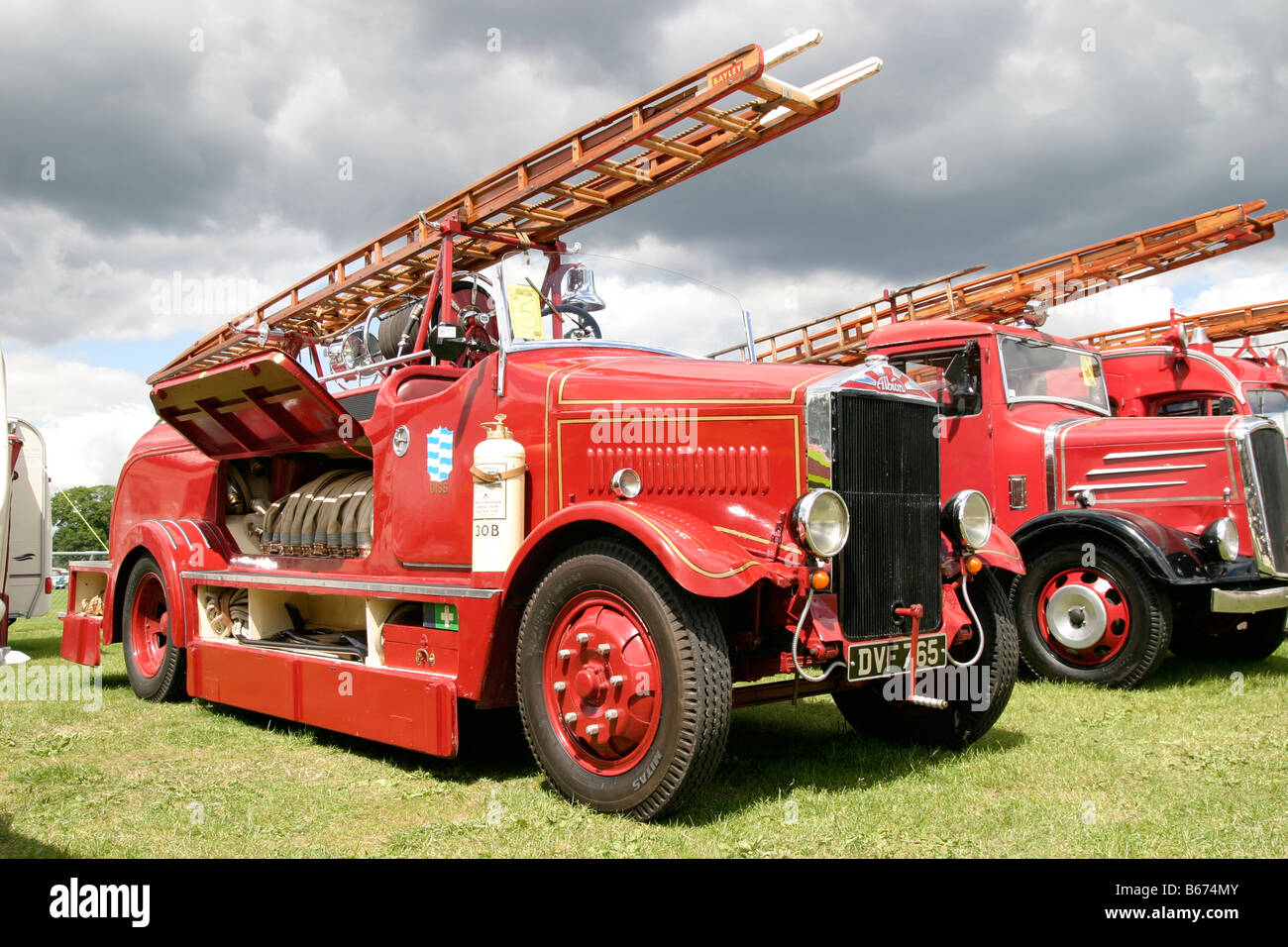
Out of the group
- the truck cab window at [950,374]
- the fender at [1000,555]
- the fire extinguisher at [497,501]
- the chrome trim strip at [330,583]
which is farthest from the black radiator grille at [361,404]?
the truck cab window at [950,374]

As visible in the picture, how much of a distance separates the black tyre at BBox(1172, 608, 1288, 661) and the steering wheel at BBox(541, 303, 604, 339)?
216 inches

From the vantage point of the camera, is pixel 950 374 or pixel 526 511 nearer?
pixel 526 511

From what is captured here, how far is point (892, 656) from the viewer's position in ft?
13.8

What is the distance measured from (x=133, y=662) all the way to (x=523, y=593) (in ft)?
15.3

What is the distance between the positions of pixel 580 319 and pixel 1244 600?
16.5 feet

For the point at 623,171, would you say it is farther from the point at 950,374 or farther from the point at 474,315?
the point at 950,374

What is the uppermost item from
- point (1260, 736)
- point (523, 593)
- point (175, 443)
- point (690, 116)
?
point (690, 116)

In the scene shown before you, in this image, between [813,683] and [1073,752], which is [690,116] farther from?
[1073,752]

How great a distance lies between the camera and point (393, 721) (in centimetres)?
489

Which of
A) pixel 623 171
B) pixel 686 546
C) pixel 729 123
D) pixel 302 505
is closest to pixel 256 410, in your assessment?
pixel 302 505

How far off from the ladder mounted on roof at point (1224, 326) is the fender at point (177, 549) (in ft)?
34.3

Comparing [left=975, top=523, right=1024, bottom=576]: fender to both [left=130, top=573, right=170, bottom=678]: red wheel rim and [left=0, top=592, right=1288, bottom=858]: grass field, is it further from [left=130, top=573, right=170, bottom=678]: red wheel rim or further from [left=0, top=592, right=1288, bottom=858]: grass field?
[left=130, top=573, right=170, bottom=678]: red wheel rim

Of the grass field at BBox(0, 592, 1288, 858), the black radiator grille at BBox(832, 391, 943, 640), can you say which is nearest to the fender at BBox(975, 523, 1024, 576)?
the black radiator grille at BBox(832, 391, 943, 640)
